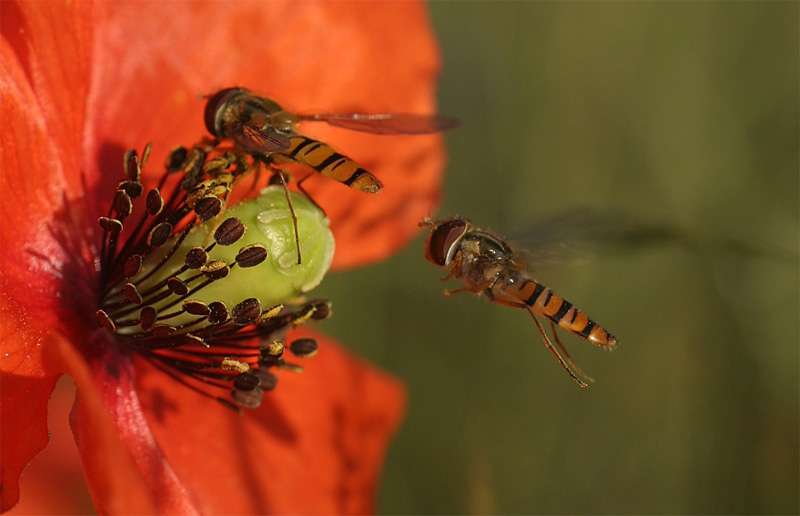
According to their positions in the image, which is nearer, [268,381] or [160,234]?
[160,234]

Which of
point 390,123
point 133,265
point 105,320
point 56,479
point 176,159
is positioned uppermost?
point 390,123

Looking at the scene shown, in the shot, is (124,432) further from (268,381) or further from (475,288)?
(475,288)

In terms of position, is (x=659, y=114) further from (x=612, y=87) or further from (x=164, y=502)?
(x=164, y=502)

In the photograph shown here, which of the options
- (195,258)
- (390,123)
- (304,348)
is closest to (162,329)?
(195,258)

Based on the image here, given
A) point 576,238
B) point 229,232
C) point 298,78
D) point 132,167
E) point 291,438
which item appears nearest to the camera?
point 229,232

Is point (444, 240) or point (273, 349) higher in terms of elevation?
point (444, 240)

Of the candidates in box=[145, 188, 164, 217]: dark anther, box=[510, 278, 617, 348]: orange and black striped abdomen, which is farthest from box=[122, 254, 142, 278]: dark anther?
box=[510, 278, 617, 348]: orange and black striped abdomen

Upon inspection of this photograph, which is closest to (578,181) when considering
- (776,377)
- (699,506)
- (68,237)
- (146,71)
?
(776,377)
